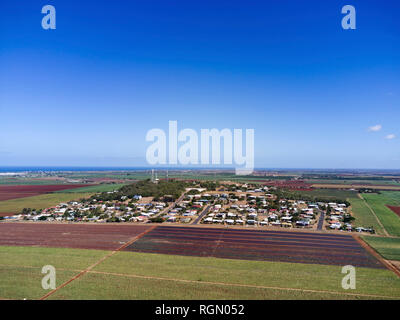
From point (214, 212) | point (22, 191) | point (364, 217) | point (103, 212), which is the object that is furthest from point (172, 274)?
point (22, 191)

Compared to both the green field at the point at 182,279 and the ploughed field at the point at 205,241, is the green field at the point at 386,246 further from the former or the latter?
the green field at the point at 182,279

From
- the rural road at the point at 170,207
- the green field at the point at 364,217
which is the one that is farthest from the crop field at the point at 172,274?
the rural road at the point at 170,207

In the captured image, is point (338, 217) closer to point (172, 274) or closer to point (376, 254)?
point (376, 254)

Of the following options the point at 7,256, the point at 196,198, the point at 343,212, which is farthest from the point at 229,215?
the point at 7,256

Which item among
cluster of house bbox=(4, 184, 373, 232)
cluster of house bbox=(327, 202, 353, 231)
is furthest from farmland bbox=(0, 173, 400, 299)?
cluster of house bbox=(4, 184, 373, 232)

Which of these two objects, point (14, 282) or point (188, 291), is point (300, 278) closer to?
point (188, 291)
